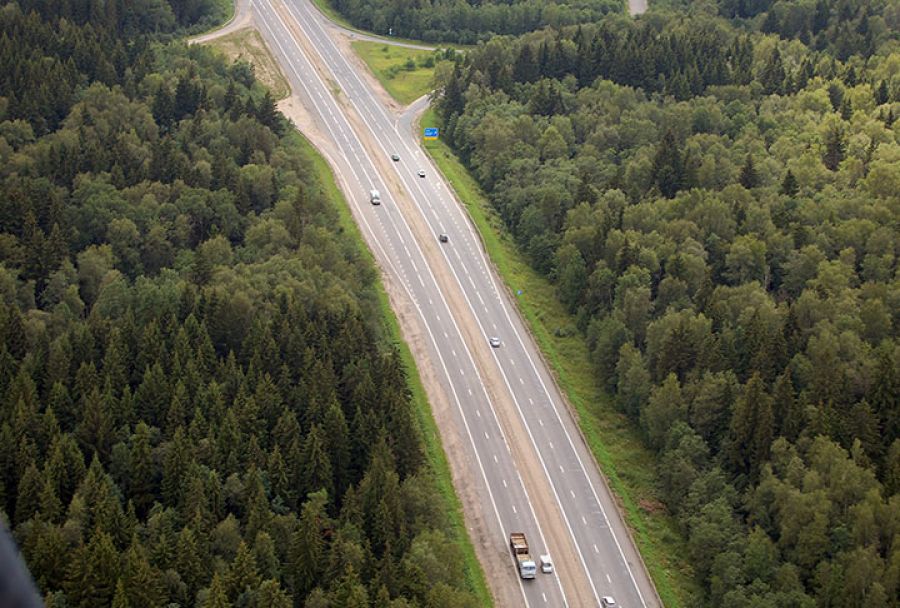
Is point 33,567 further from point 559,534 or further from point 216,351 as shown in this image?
point 559,534

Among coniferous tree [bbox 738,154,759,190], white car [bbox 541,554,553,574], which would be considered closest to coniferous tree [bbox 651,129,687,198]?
coniferous tree [bbox 738,154,759,190]

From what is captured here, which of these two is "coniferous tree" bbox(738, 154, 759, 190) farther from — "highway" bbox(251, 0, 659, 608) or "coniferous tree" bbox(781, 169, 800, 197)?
"highway" bbox(251, 0, 659, 608)

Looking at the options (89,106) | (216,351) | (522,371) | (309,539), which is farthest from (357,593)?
(89,106)

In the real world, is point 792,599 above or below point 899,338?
below

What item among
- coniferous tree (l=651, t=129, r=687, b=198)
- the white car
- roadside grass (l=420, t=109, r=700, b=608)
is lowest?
the white car

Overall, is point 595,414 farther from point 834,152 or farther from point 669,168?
point 834,152

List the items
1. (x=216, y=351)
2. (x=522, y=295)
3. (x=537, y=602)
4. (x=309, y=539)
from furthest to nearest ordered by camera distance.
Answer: (x=522, y=295) → (x=216, y=351) → (x=537, y=602) → (x=309, y=539)

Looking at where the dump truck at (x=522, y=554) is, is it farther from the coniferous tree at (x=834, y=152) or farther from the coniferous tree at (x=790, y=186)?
the coniferous tree at (x=834, y=152)
